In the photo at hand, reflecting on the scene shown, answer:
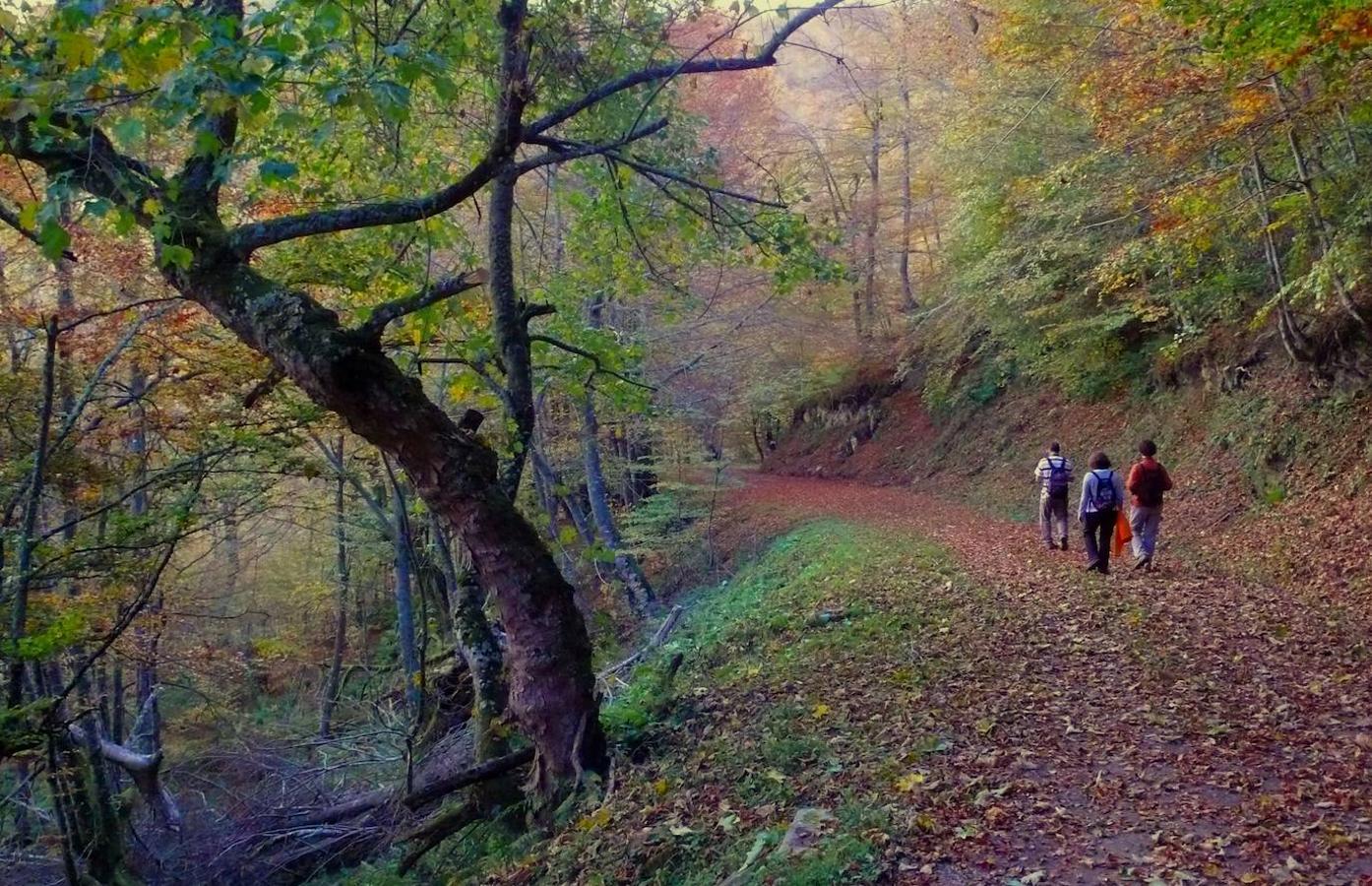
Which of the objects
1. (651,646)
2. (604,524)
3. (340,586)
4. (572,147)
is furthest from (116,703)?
(572,147)

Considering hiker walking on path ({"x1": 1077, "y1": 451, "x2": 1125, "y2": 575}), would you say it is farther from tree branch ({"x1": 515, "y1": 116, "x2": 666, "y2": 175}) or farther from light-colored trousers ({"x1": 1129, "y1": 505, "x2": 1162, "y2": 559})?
tree branch ({"x1": 515, "y1": 116, "x2": 666, "y2": 175})

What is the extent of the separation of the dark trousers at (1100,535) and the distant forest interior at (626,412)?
55 mm

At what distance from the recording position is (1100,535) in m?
11.5

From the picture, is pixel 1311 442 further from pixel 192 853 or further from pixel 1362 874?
pixel 192 853

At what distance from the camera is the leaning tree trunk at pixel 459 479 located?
17.5 ft

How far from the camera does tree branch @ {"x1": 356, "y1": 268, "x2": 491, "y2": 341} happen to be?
211 inches

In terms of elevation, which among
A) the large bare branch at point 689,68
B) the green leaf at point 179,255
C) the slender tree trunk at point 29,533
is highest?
the large bare branch at point 689,68

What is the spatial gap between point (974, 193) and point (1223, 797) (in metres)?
16.6

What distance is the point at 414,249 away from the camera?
8.02 meters

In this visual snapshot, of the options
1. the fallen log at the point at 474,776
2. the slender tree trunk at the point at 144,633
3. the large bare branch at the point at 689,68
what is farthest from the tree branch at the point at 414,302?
the slender tree trunk at the point at 144,633

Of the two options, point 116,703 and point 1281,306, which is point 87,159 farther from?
point 1281,306

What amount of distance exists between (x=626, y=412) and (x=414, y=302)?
5.46 meters

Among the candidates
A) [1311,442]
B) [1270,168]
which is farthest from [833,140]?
[1311,442]

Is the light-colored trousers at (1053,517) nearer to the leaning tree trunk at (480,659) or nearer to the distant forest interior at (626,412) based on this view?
the distant forest interior at (626,412)
